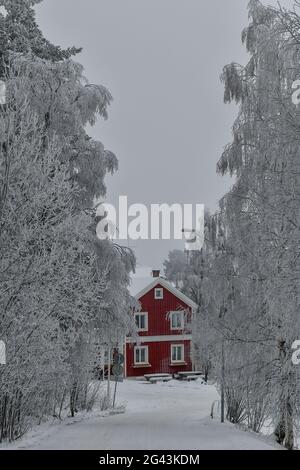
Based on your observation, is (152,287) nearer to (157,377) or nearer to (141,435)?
(157,377)

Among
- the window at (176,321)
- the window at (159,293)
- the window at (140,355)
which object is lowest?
the window at (140,355)

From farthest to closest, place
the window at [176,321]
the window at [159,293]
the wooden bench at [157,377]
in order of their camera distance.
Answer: the window at [159,293], the window at [176,321], the wooden bench at [157,377]

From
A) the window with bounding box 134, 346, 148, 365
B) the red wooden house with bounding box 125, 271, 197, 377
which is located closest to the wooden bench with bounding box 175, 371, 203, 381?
the red wooden house with bounding box 125, 271, 197, 377

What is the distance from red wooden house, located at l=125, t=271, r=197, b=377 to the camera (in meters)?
37.8

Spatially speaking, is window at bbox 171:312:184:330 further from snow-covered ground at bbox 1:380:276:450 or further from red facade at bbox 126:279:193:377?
snow-covered ground at bbox 1:380:276:450

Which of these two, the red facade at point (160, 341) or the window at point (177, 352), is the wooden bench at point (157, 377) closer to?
the red facade at point (160, 341)

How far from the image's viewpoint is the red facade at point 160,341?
3781 centimetres

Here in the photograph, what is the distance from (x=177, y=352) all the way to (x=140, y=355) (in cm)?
285

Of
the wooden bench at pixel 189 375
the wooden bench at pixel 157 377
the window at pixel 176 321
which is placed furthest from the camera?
the window at pixel 176 321

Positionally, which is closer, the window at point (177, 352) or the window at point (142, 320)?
the window at point (142, 320)

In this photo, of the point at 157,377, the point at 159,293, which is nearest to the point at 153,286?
the point at 159,293

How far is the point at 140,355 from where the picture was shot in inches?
1496

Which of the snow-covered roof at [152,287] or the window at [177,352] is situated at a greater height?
the snow-covered roof at [152,287]

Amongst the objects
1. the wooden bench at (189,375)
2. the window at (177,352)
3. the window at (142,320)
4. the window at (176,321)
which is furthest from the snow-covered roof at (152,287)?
the wooden bench at (189,375)
